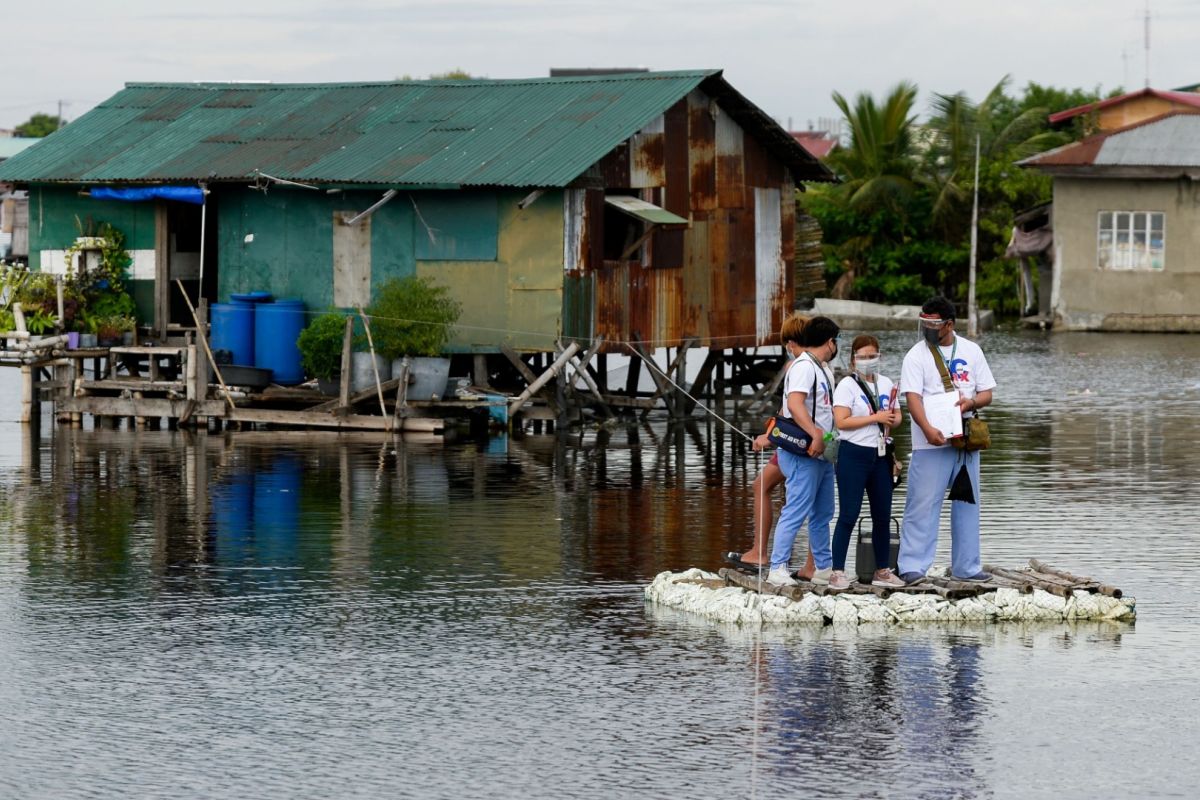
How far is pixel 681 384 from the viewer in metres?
29.2

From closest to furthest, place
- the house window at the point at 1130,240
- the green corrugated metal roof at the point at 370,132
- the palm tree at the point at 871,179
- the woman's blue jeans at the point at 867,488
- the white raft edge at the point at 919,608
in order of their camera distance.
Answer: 1. the white raft edge at the point at 919,608
2. the woman's blue jeans at the point at 867,488
3. the green corrugated metal roof at the point at 370,132
4. the house window at the point at 1130,240
5. the palm tree at the point at 871,179

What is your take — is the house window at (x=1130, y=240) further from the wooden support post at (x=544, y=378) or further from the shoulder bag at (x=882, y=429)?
the shoulder bag at (x=882, y=429)

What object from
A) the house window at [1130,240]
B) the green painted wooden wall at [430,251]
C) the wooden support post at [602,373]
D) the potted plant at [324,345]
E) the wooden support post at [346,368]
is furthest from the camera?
the house window at [1130,240]

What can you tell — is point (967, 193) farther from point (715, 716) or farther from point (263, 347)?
point (715, 716)

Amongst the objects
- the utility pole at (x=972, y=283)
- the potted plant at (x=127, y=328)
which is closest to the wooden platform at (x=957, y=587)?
the potted plant at (x=127, y=328)

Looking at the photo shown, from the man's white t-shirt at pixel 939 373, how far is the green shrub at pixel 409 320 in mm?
13287

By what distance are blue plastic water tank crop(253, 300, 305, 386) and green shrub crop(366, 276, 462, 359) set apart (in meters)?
1.66

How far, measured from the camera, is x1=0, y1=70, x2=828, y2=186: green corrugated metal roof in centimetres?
2655

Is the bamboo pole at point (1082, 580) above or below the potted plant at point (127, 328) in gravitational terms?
below

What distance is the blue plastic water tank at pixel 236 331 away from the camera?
27.2 meters

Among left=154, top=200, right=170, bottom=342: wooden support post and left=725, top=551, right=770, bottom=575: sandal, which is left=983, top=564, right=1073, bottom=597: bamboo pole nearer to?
left=725, top=551, right=770, bottom=575: sandal

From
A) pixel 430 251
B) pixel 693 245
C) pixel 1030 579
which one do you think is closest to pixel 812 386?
pixel 1030 579

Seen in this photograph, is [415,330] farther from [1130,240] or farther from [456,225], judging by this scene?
[1130,240]

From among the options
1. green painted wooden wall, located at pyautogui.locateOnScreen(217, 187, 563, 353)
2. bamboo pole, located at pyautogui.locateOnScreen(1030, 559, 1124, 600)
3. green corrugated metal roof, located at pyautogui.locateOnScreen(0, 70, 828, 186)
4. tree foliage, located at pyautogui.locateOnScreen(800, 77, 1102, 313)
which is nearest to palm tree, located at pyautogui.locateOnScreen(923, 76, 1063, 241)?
tree foliage, located at pyautogui.locateOnScreen(800, 77, 1102, 313)
